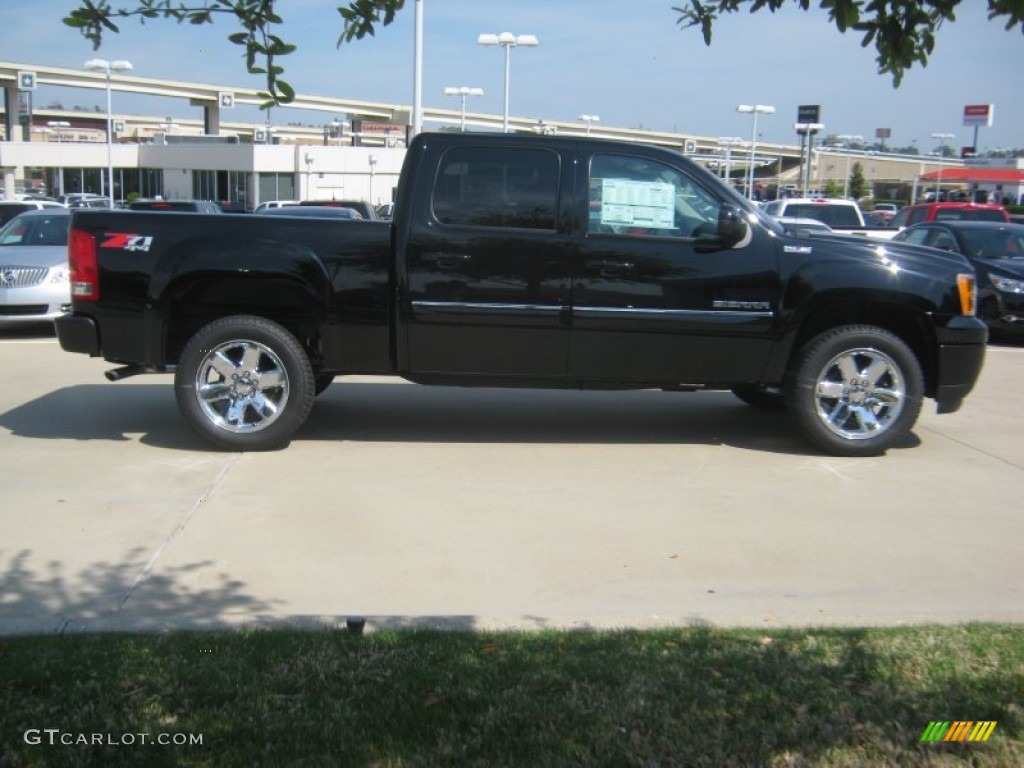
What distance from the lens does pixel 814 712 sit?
3.59m

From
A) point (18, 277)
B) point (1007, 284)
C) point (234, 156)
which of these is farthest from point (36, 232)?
point (234, 156)

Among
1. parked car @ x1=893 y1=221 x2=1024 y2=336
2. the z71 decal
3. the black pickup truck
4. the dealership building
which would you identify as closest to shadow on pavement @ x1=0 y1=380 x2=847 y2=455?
the black pickup truck

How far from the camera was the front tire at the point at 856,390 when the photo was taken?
7355mm

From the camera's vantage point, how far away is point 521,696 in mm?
3674

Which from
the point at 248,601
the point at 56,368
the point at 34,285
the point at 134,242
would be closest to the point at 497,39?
the point at 34,285

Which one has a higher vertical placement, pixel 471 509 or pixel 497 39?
pixel 497 39

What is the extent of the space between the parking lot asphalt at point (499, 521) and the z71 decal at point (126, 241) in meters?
1.40

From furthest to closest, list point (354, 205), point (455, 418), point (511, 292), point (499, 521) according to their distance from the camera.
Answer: point (354, 205), point (455, 418), point (511, 292), point (499, 521)

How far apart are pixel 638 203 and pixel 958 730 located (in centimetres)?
448

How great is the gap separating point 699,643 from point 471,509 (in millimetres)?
2203

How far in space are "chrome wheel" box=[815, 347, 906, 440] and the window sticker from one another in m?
1.55

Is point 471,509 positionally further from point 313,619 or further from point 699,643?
point 699,643

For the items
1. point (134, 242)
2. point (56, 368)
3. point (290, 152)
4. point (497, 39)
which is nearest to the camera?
point (134, 242)

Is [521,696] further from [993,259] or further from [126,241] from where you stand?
[993,259]
